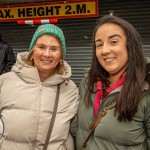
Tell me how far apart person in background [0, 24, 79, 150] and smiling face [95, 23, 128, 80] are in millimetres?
584

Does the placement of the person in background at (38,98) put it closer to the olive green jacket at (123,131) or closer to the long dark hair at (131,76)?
the olive green jacket at (123,131)

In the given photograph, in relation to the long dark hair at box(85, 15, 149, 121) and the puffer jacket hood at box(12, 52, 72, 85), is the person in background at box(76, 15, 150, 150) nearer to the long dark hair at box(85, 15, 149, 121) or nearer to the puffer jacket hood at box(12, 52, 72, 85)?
the long dark hair at box(85, 15, 149, 121)

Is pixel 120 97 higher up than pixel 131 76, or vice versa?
pixel 131 76

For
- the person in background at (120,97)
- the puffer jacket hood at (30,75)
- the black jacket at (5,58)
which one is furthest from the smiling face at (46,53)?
the black jacket at (5,58)

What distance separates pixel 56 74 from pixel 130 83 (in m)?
0.89

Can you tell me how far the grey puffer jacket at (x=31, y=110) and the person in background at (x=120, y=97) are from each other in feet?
0.83

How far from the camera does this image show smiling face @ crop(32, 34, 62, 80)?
2758 mm

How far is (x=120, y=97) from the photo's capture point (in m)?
2.26

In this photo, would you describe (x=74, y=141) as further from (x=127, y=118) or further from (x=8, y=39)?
(x=8, y=39)

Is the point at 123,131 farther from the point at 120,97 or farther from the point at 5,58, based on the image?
the point at 5,58

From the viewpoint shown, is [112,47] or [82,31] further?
[82,31]

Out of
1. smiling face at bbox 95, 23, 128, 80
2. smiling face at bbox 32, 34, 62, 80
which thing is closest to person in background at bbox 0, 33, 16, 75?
smiling face at bbox 32, 34, 62, 80

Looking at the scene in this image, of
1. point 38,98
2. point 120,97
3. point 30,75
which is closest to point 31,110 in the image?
point 38,98

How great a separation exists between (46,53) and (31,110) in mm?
613
